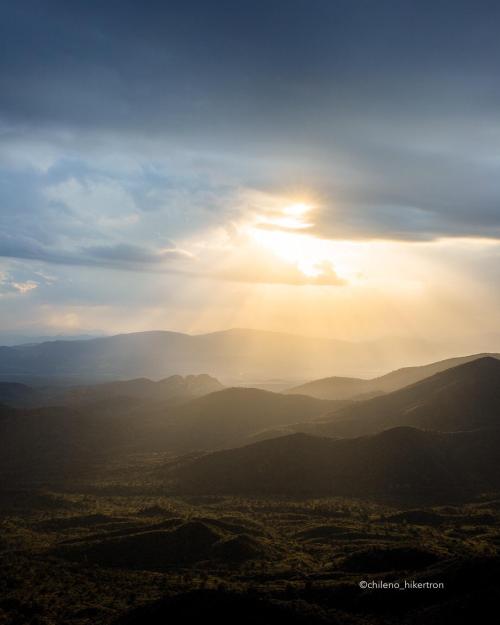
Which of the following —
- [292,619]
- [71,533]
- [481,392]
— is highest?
[481,392]

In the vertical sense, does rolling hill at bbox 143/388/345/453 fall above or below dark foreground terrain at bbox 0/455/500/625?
above

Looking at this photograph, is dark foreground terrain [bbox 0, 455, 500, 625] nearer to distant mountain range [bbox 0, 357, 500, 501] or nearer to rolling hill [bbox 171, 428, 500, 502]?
rolling hill [bbox 171, 428, 500, 502]

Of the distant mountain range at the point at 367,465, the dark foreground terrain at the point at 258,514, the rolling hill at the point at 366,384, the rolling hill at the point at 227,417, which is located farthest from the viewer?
the rolling hill at the point at 366,384

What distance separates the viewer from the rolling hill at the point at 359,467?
202 ft

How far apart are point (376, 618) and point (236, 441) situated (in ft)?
221

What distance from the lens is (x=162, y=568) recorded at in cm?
3728

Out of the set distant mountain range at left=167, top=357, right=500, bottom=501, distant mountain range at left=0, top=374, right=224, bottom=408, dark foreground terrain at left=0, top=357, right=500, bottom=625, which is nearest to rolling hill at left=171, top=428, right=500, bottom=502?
distant mountain range at left=167, top=357, right=500, bottom=501

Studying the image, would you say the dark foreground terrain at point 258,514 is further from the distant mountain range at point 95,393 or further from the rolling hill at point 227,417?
the distant mountain range at point 95,393

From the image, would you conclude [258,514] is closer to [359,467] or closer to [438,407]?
[359,467]

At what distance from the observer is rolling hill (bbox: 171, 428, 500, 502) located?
61.5 meters

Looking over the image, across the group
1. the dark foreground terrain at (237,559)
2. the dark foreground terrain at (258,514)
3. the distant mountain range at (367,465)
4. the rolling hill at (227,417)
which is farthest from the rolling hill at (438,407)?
the dark foreground terrain at (237,559)

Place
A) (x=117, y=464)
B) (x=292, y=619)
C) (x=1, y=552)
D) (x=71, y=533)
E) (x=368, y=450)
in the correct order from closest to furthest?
(x=292, y=619)
(x=1, y=552)
(x=71, y=533)
(x=368, y=450)
(x=117, y=464)

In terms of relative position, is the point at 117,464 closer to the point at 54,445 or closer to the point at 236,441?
the point at 54,445

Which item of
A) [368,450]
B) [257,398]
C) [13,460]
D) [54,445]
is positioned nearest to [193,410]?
[257,398]
